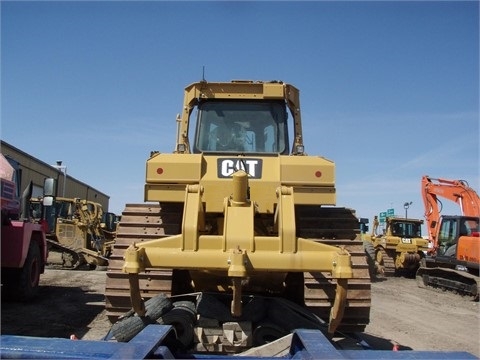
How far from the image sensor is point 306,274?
16.9 feet

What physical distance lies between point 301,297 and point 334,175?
1465 millimetres

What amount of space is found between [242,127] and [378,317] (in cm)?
584

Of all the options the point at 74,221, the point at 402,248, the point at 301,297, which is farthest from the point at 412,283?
the point at 301,297

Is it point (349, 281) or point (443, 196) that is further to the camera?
point (443, 196)

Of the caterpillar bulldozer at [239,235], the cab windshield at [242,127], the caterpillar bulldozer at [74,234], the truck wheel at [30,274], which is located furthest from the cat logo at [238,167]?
the caterpillar bulldozer at [74,234]

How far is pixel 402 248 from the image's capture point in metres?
20.6

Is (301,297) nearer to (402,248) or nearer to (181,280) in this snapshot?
(181,280)

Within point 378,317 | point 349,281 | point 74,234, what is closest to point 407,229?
point 378,317

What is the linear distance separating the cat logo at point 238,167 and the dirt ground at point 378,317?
127 inches

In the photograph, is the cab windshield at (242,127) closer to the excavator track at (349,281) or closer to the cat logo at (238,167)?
the cat logo at (238,167)

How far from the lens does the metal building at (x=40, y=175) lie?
1018 inches

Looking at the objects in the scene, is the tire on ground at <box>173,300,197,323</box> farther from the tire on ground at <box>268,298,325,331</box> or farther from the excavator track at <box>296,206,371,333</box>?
the excavator track at <box>296,206,371,333</box>

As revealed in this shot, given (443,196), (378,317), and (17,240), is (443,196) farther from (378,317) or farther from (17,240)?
(17,240)

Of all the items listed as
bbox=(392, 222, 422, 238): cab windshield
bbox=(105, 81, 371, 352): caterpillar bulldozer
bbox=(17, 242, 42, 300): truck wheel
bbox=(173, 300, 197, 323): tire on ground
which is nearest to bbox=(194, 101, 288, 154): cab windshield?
bbox=(105, 81, 371, 352): caterpillar bulldozer
